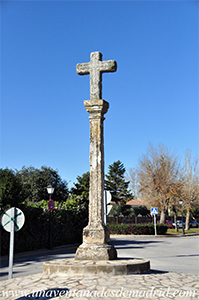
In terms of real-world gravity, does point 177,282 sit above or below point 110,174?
below

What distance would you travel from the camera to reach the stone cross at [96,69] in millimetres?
8461

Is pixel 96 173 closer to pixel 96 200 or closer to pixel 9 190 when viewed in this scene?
pixel 96 200

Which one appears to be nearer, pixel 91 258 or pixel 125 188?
pixel 91 258

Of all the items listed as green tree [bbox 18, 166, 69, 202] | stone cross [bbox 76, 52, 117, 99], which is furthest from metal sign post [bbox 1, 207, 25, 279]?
green tree [bbox 18, 166, 69, 202]

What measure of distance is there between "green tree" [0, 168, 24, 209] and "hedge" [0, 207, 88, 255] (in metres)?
0.94

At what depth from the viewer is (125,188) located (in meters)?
56.5

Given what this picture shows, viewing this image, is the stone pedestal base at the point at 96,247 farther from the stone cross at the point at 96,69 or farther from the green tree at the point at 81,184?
the green tree at the point at 81,184

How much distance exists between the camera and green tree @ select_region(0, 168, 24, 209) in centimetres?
1357

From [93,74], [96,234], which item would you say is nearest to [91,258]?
[96,234]

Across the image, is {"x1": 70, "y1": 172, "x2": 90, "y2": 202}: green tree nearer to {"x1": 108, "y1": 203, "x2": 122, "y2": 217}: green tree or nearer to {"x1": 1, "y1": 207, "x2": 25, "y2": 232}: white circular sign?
{"x1": 108, "y1": 203, "x2": 122, "y2": 217}: green tree

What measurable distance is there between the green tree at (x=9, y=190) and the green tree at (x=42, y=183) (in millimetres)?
24303

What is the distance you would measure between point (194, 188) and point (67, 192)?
17.2 metres

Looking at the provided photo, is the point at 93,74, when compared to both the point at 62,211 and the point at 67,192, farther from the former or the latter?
the point at 67,192

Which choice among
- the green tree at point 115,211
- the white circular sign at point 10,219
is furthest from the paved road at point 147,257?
the green tree at point 115,211
